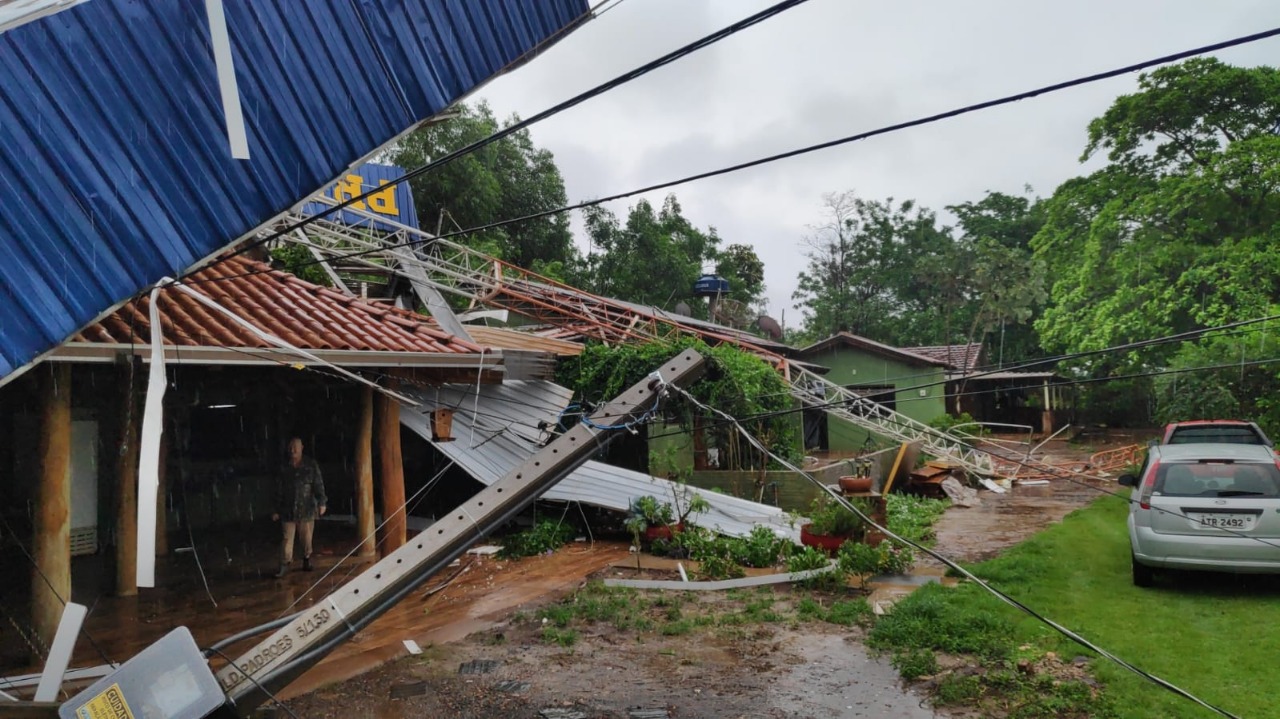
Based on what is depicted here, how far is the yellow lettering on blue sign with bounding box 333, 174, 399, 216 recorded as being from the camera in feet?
55.8

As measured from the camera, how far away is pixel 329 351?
7.85 metres

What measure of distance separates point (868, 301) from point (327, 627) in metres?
46.5

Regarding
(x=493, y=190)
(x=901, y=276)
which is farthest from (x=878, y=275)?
(x=493, y=190)

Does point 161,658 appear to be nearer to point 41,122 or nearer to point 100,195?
point 100,195

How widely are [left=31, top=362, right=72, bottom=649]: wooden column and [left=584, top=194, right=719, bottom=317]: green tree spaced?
92.9ft

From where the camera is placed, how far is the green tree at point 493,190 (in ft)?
91.3

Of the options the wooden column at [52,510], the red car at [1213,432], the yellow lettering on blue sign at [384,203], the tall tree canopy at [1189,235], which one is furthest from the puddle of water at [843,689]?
the tall tree canopy at [1189,235]

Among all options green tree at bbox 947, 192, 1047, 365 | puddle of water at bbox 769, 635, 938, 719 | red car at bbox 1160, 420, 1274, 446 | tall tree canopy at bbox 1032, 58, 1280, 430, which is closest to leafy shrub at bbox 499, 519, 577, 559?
puddle of water at bbox 769, 635, 938, 719

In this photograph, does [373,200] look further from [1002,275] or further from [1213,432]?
[1002,275]

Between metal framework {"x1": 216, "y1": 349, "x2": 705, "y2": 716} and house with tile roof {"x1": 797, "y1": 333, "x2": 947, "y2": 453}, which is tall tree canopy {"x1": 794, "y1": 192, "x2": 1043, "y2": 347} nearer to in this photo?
house with tile roof {"x1": 797, "y1": 333, "x2": 947, "y2": 453}

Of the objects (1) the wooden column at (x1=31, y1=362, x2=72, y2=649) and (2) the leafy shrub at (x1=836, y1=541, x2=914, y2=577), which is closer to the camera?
(1) the wooden column at (x1=31, y1=362, x2=72, y2=649)

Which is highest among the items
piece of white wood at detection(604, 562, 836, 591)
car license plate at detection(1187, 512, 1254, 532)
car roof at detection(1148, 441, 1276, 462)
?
car roof at detection(1148, 441, 1276, 462)

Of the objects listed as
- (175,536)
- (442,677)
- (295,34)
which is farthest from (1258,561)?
(175,536)

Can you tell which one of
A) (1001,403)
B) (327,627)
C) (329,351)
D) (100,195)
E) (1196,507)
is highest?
(100,195)
